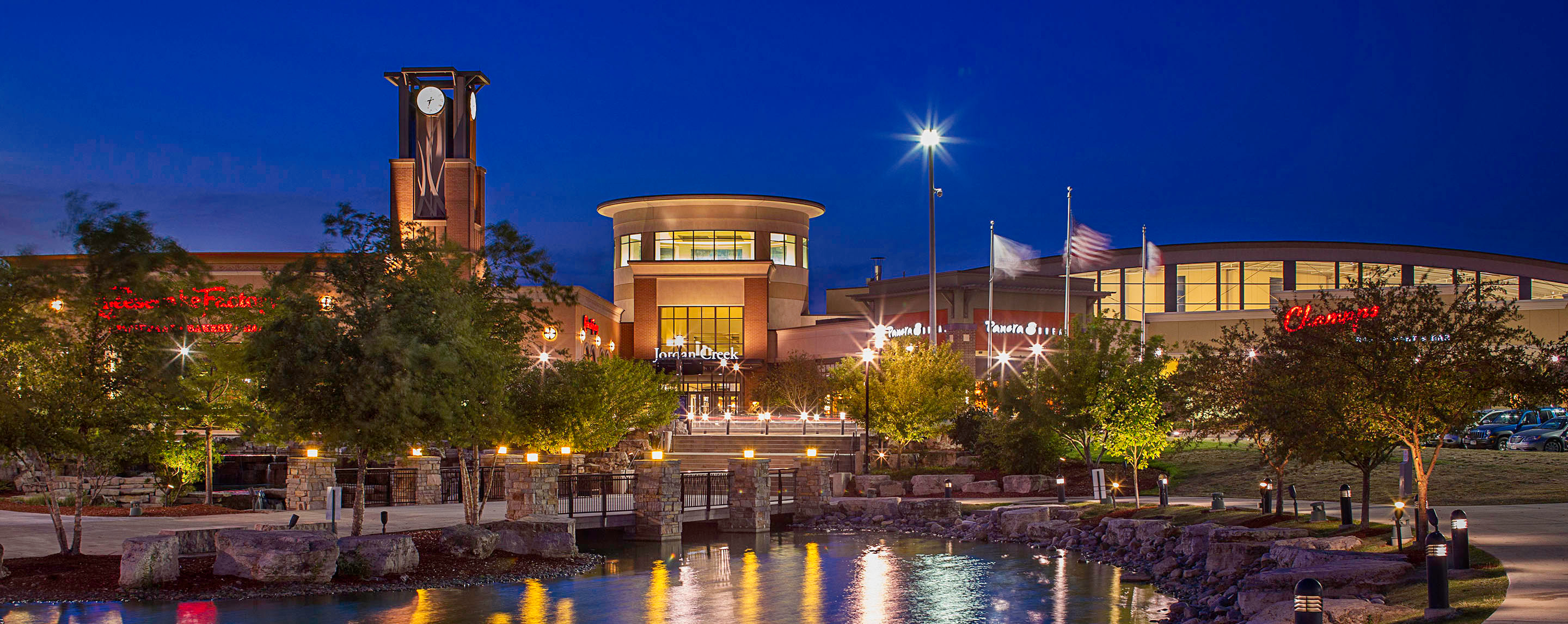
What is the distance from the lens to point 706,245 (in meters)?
93.9

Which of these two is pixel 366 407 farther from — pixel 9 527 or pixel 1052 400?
pixel 1052 400

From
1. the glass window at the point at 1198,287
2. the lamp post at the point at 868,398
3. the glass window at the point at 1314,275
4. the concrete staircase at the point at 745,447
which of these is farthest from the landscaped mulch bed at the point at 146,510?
the glass window at the point at 1314,275

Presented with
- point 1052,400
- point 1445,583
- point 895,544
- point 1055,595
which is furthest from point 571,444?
point 1445,583

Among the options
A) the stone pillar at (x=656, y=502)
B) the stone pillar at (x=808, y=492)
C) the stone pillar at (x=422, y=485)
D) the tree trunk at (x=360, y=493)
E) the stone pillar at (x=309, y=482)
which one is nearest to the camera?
the tree trunk at (x=360, y=493)

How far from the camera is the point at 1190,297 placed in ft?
304

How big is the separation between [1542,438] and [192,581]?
40.9 metres

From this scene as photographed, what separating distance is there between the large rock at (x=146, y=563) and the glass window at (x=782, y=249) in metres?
76.6

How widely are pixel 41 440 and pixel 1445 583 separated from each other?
19.8 metres

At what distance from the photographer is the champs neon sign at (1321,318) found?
1888cm

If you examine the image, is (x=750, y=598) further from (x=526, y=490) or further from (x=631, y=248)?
(x=631, y=248)

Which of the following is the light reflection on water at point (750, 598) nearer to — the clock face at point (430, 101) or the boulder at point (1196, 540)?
the boulder at point (1196, 540)

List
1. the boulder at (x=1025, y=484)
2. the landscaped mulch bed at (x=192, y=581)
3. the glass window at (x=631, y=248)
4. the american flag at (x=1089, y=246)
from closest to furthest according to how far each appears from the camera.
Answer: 1. the landscaped mulch bed at (x=192, y=581)
2. the boulder at (x=1025, y=484)
3. the american flag at (x=1089, y=246)
4. the glass window at (x=631, y=248)

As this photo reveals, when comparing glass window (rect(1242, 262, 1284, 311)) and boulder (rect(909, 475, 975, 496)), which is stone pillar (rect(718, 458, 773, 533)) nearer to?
boulder (rect(909, 475, 975, 496))

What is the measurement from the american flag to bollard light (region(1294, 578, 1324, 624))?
3968 centimetres
